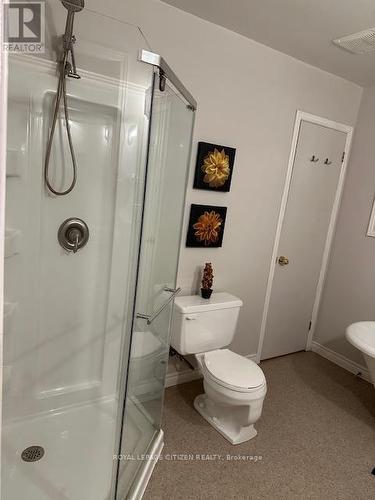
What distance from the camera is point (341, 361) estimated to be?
3.21 meters

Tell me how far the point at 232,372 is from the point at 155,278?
0.83 m

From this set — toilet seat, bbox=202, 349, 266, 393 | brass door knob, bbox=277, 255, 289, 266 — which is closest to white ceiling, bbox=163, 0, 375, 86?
brass door knob, bbox=277, 255, 289, 266

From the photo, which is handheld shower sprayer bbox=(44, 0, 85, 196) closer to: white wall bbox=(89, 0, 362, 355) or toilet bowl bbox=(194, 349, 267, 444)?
white wall bbox=(89, 0, 362, 355)

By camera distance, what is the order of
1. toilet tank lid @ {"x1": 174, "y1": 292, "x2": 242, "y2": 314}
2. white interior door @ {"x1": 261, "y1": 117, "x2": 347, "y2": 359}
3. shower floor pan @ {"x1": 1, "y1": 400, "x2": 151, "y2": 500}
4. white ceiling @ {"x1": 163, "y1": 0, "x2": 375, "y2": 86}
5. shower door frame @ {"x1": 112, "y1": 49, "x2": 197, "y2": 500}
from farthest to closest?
white interior door @ {"x1": 261, "y1": 117, "x2": 347, "y2": 359}, toilet tank lid @ {"x1": 174, "y1": 292, "x2": 242, "y2": 314}, white ceiling @ {"x1": 163, "y1": 0, "x2": 375, "y2": 86}, shower floor pan @ {"x1": 1, "y1": 400, "x2": 151, "y2": 500}, shower door frame @ {"x1": 112, "y1": 49, "x2": 197, "y2": 500}

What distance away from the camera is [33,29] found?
1.58m

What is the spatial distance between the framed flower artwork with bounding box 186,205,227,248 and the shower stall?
35 centimetres

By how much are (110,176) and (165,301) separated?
79 cm

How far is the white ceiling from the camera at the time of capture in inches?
73.5

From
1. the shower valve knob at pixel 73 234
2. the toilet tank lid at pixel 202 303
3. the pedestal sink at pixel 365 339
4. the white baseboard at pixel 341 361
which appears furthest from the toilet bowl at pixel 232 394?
the white baseboard at pixel 341 361

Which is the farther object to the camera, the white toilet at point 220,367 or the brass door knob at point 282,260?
the brass door knob at point 282,260

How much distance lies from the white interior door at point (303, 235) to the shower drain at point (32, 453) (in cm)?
200

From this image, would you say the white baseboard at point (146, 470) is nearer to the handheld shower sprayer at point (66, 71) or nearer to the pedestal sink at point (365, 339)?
the pedestal sink at point (365, 339)

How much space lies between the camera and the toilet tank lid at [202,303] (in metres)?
2.24

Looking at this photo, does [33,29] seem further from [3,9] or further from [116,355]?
[116,355]
